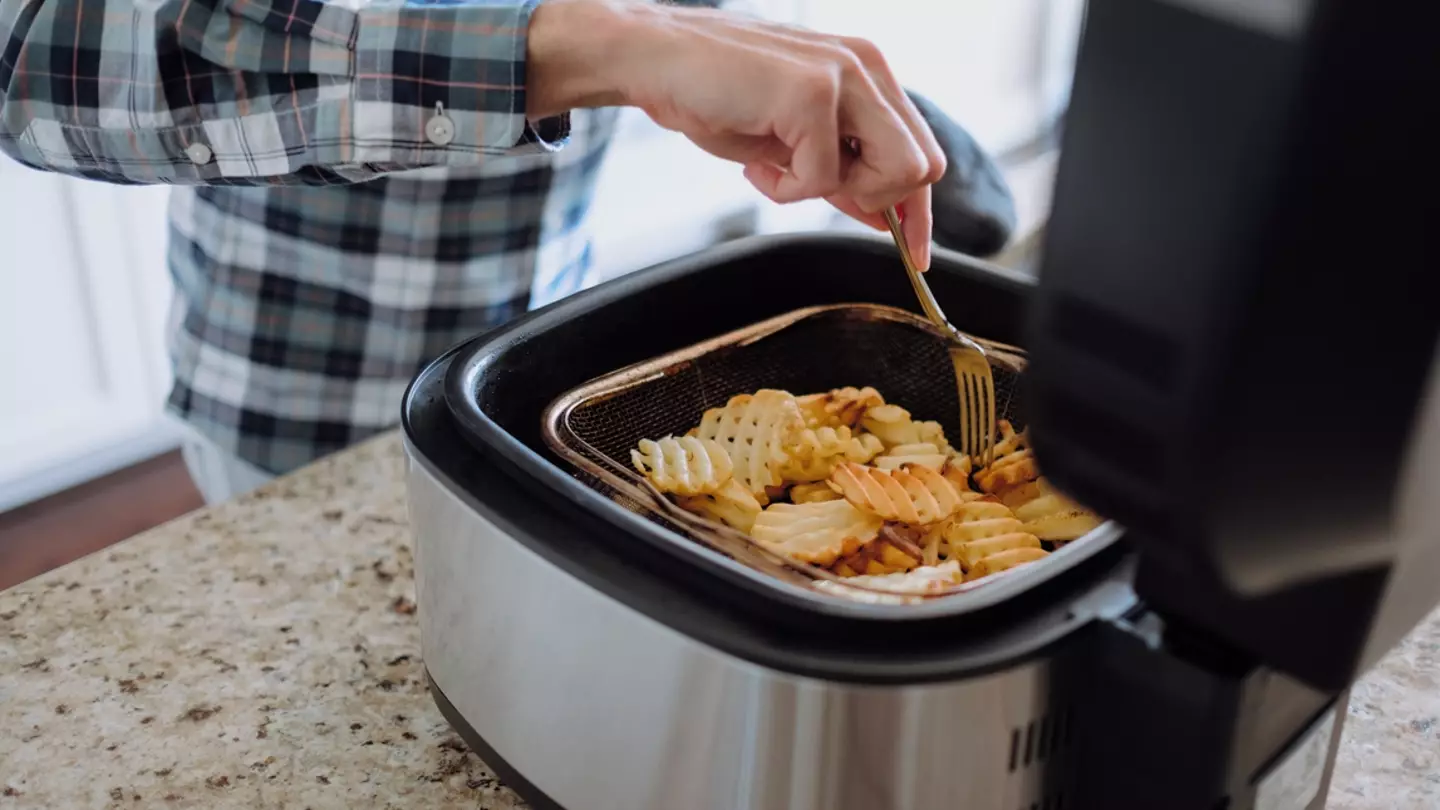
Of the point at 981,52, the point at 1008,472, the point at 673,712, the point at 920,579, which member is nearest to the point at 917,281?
the point at 1008,472

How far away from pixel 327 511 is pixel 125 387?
1.46 metres

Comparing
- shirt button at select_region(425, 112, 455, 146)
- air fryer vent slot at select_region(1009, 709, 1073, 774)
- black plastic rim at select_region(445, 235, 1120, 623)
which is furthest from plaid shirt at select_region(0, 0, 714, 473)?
air fryer vent slot at select_region(1009, 709, 1073, 774)

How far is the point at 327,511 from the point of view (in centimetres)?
95

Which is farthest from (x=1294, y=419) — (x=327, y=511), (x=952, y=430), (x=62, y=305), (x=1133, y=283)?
(x=62, y=305)

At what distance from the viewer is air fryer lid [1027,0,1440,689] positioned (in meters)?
0.36

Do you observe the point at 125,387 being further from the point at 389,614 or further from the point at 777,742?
the point at 777,742

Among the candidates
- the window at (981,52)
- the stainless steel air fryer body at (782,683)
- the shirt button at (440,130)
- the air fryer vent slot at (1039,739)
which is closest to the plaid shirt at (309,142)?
the shirt button at (440,130)

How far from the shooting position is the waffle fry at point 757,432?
77cm

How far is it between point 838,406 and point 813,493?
0.08 meters

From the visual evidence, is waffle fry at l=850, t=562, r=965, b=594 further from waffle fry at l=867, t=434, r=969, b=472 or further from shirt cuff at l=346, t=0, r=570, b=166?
shirt cuff at l=346, t=0, r=570, b=166

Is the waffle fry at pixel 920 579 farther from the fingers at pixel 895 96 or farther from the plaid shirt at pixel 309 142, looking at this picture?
the plaid shirt at pixel 309 142

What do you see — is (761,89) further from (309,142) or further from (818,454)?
(309,142)

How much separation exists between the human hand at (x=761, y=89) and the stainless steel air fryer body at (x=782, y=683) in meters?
0.21

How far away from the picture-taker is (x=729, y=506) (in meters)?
0.74
